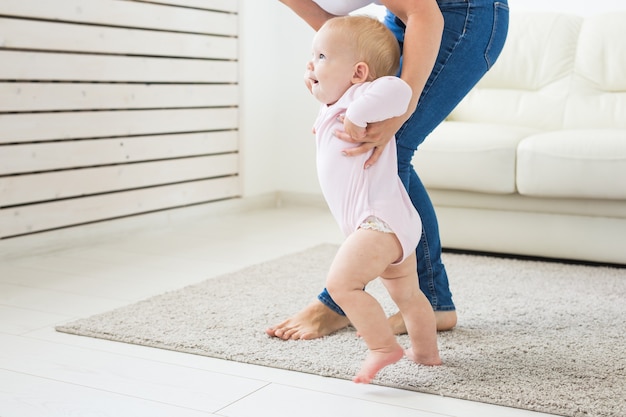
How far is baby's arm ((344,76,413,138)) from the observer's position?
57.9 inches

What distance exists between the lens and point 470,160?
9.53ft

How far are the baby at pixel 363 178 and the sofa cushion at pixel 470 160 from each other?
4.42ft

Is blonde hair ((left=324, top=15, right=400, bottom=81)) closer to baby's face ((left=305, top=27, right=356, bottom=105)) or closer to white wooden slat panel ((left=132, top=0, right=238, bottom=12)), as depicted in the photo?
baby's face ((left=305, top=27, right=356, bottom=105))

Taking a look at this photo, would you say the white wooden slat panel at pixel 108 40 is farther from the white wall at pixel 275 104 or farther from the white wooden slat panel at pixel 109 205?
the white wooden slat panel at pixel 109 205

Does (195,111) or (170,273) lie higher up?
(195,111)

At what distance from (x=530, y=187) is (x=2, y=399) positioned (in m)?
1.89

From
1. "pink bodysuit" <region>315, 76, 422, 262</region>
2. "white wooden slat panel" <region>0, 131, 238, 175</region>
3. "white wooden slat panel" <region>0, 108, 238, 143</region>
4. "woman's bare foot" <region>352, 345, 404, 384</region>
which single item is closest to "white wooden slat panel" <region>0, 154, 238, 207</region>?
"white wooden slat panel" <region>0, 131, 238, 175</region>

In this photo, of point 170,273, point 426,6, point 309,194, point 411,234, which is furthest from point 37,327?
point 309,194

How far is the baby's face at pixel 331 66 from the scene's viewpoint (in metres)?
1.54

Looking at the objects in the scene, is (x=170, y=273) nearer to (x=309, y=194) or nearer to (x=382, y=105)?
(x=382, y=105)

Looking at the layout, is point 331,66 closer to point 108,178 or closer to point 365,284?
point 365,284

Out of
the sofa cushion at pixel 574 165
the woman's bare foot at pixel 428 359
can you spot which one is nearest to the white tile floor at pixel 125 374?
the woman's bare foot at pixel 428 359

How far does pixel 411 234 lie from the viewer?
1.55 metres

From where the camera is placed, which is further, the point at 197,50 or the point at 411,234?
the point at 197,50
